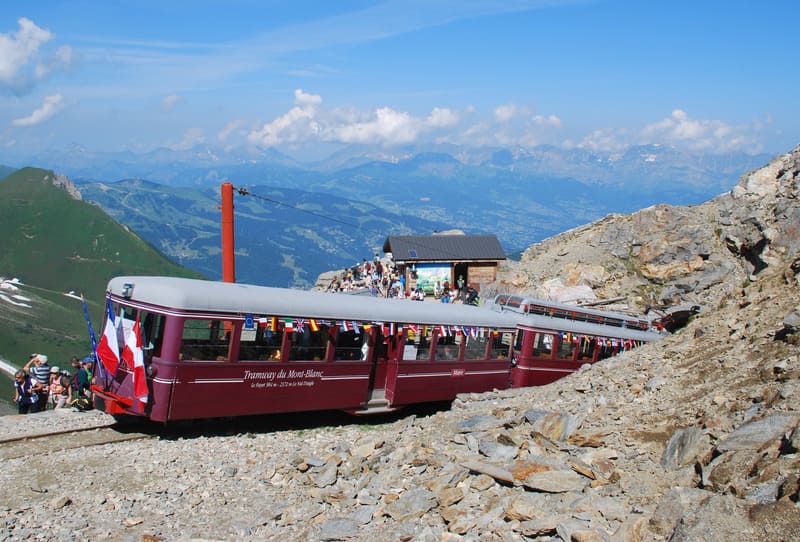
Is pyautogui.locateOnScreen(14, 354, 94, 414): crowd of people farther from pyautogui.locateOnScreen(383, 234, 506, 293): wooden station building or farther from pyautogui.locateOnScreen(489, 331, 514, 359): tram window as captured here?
pyautogui.locateOnScreen(383, 234, 506, 293): wooden station building

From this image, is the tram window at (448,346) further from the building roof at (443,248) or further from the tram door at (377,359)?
the building roof at (443,248)

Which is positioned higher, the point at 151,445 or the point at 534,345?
the point at 534,345

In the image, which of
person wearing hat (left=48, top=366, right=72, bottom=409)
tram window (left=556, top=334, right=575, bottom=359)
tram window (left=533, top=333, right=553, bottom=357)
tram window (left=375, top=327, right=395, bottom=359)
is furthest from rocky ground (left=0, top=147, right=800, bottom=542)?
tram window (left=556, top=334, right=575, bottom=359)

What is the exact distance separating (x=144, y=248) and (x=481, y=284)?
104m

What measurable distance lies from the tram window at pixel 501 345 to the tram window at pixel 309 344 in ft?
20.9

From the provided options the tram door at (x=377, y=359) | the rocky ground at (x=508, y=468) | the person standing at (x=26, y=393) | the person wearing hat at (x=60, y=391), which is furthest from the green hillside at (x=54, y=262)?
the rocky ground at (x=508, y=468)

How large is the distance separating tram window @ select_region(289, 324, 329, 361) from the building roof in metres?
22.4

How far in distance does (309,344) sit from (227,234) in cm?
983

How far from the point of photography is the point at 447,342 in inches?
778

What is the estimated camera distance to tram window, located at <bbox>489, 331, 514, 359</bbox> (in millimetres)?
21172

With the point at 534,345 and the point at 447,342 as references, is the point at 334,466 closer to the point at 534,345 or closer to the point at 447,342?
the point at 447,342

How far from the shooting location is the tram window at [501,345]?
21.2m

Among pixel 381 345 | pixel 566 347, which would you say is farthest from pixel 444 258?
pixel 381 345

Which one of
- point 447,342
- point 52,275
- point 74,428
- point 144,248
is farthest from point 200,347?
point 144,248
